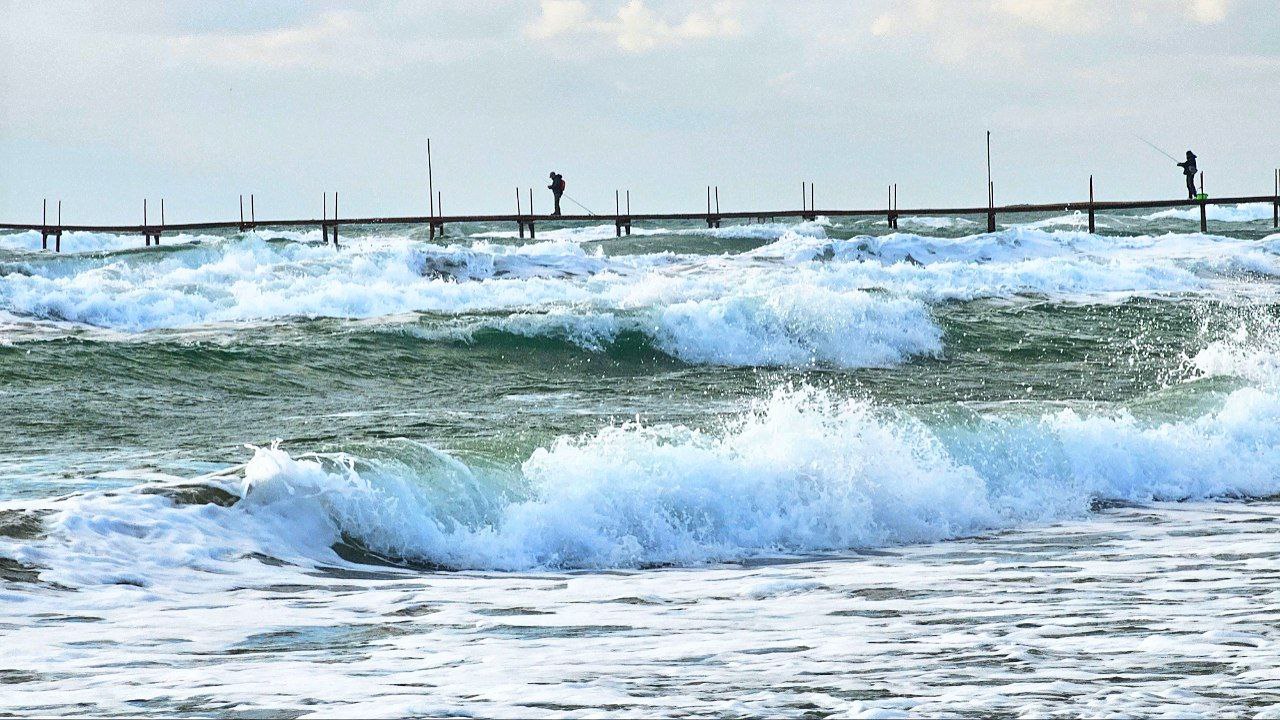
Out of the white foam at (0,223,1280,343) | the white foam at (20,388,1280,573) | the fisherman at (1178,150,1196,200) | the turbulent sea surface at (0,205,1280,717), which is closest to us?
the turbulent sea surface at (0,205,1280,717)

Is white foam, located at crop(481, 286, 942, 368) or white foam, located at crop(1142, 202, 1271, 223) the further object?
white foam, located at crop(1142, 202, 1271, 223)

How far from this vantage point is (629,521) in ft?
27.0

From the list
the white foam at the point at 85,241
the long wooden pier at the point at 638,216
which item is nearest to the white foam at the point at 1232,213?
the long wooden pier at the point at 638,216

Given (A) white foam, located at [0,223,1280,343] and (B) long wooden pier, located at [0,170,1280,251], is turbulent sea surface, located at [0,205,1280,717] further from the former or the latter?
(B) long wooden pier, located at [0,170,1280,251]

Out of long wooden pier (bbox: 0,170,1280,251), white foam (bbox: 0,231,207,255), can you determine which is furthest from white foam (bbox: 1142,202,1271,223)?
white foam (bbox: 0,231,207,255)

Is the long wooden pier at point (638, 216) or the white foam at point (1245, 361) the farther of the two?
the long wooden pier at point (638, 216)

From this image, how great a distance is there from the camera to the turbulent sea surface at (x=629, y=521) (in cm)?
508

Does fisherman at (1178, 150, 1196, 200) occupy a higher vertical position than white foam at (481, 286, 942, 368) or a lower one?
higher

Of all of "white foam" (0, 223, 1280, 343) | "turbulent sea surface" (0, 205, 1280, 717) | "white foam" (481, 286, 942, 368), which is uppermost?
"white foam" (0, 223, 1280, 343)

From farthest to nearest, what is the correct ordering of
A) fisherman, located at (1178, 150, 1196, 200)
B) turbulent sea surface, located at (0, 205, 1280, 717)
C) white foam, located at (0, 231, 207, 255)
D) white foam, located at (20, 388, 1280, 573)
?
1. white foam, located at (0, 231, 207, 255)
2. fisherman, located at (1178, 150, 1196, 200)
3. white foam, located at (20, 388, 1280, 573)
4. turbulent sea surface, located at (0, 205, 1280, 717)

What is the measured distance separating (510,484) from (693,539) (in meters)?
1.17

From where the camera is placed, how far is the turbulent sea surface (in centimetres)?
508

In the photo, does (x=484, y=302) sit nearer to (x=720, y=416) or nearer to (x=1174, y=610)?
(x=720, y=416)

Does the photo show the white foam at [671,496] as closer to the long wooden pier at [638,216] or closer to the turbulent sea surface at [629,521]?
the turbulent sea surface at [629,521]
